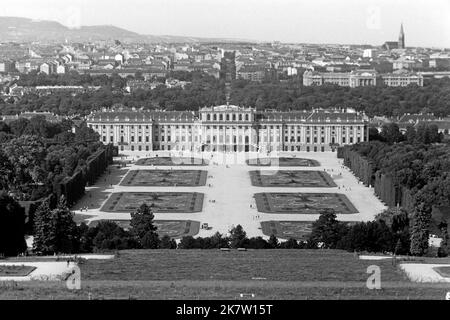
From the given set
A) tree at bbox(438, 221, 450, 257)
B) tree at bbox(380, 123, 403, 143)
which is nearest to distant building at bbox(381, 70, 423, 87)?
tree at bbox(380, 123, 403, 143)

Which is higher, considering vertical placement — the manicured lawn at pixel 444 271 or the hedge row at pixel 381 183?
the manicured lawn at pixel 444 271

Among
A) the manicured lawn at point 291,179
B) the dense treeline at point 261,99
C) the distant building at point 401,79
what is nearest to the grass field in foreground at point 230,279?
the manicured lawn at point 291,179

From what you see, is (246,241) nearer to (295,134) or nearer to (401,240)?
(401,240)

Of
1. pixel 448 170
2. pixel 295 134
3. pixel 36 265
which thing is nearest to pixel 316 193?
pixel 448 170

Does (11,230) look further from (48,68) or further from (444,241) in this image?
(48,68)

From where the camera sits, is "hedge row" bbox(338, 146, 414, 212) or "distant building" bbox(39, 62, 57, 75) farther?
"distant building" bbox(39, 62, 57, 75)

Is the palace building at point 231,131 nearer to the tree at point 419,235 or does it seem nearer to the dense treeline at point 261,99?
the dense treeline at point 261,99

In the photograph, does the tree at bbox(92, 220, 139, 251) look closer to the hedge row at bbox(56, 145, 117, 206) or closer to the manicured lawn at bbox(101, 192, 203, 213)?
the manicured lawn at bbox(101, 192, 203, 213)
